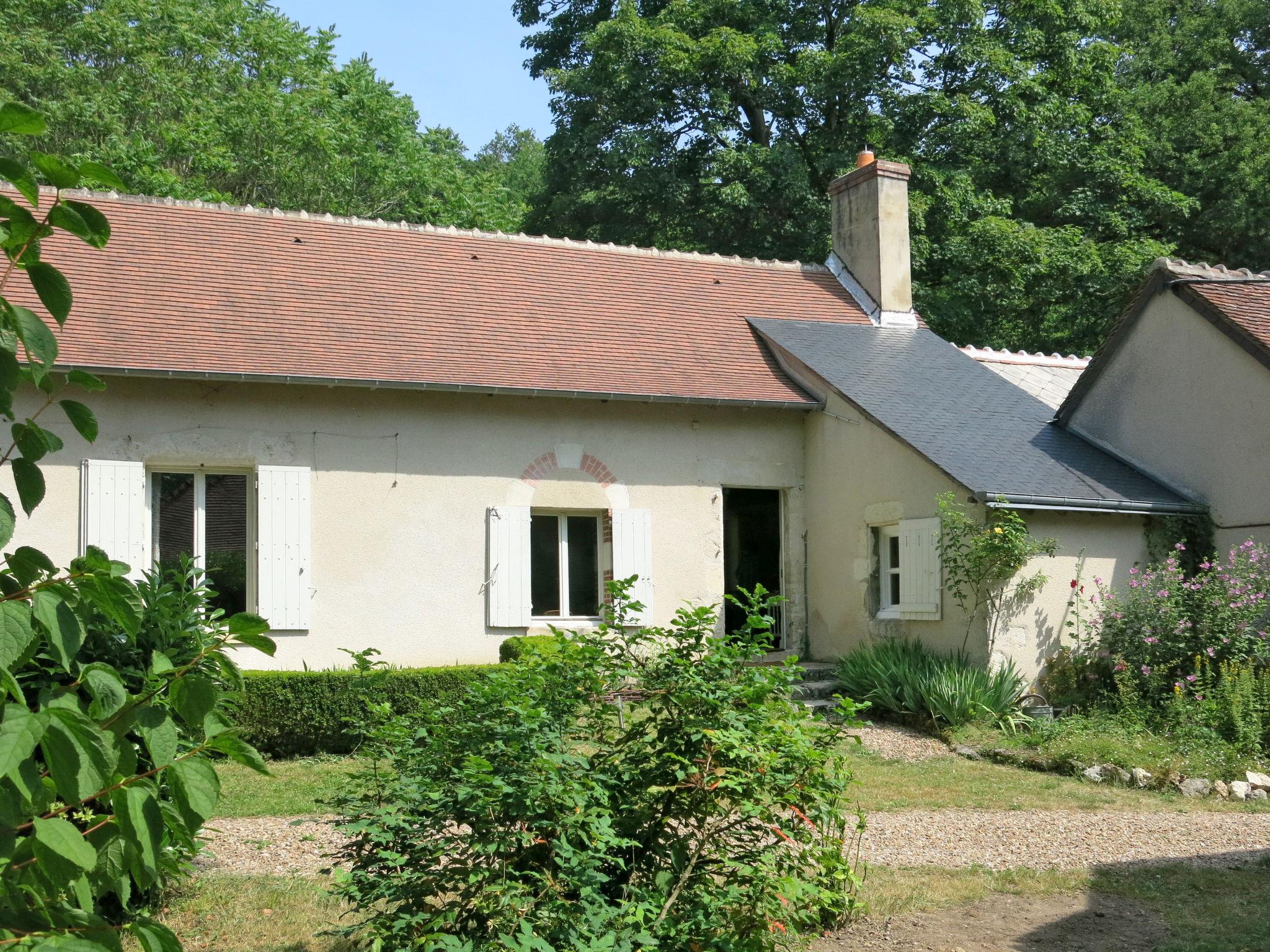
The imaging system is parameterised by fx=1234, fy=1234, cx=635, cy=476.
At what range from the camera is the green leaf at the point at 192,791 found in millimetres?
2033

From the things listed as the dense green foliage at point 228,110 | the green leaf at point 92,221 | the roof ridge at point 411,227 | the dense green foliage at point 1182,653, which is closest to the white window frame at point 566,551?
the roof ridge at point 411,227

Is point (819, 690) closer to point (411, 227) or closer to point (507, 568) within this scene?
point (507, 568)

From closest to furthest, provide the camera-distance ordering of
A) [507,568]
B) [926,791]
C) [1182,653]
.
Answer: [926,791], [1182,653], [507,568]

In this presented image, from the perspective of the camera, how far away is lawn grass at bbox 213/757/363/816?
7848mm

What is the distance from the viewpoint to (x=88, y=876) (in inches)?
83.9

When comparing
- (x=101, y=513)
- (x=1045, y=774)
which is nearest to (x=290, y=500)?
(x=101, y=513)

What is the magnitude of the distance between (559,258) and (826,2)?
450 inches

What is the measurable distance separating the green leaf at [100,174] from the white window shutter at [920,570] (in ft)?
34.2

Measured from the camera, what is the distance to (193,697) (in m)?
2.07

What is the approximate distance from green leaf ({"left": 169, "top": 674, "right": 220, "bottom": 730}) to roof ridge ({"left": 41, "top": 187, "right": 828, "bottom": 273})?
461 inches

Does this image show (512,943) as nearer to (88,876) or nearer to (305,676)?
(88,876)

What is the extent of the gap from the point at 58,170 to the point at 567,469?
1093 centimetres

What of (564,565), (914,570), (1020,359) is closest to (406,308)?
(564,565)

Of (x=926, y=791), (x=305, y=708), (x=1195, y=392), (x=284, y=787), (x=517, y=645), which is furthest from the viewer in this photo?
(x=1195, y=392)
